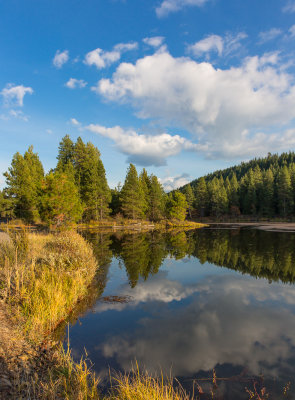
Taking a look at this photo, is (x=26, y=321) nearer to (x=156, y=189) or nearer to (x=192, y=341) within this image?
(x=192, y=341)

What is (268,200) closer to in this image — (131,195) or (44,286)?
(131,195)

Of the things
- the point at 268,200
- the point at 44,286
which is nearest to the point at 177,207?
the point at 268,200

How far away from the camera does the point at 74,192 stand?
31969 millimetres

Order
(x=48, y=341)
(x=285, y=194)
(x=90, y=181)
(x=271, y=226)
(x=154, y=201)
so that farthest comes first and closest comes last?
(x=285, y=194), (x=154, y=201), (x=271, y=226), (x=90, y=181), (x=48, y=341)

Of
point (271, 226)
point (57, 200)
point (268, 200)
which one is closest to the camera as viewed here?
point (57, 200)

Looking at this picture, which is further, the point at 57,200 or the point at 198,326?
the point at 57,200

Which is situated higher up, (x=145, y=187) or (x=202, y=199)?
(x=145, y=187)

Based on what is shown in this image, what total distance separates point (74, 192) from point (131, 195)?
27528mm

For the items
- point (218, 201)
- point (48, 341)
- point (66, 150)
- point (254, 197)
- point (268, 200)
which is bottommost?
point (48, 341)

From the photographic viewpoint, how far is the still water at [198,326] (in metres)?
5.91

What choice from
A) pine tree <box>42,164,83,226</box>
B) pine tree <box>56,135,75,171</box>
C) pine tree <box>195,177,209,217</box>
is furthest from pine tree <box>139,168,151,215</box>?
pine tree <box>195,177,209,217</box>

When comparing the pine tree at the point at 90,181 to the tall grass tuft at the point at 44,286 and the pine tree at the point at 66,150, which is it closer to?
the pine tree at the point at 66,150

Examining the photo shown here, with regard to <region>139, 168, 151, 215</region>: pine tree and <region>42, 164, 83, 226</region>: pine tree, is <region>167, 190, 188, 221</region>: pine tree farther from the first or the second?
<region>42, 164, 83, 226</region>: pine tree

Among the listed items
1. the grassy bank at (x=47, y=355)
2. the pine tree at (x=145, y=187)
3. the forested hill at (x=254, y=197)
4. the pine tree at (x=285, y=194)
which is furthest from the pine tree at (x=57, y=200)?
the pine tree at (x=285, y=194)
